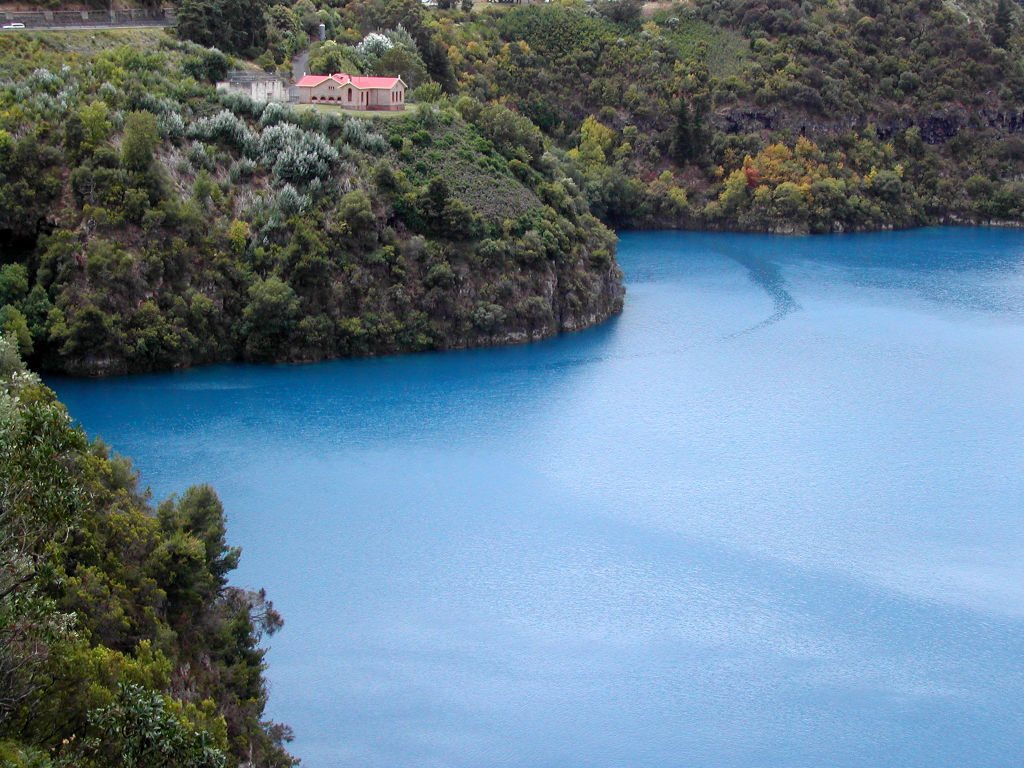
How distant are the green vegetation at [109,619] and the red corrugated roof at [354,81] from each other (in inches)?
1229

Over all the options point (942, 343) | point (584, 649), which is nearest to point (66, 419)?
point (584, 649)

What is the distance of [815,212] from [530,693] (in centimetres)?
6279

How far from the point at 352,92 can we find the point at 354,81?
583mm

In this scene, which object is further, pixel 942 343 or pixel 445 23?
pixel 445 23

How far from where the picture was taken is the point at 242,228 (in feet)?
157

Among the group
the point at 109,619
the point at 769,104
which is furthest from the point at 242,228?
the point at 769,104

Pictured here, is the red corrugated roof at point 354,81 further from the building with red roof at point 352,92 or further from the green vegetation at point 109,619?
the green vegetation at point 109,619

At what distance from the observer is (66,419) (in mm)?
16562

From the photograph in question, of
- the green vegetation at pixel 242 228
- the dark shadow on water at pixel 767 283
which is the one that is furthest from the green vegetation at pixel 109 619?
the dark shadow on water at pixel 767 283

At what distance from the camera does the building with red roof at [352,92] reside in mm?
57281

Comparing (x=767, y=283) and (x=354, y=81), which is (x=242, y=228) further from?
(x=767, y=283)

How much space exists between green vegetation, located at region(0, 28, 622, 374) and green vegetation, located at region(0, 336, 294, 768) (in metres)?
15.2

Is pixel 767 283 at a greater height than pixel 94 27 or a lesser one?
lesser

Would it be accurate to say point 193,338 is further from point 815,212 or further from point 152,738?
point 815,212
